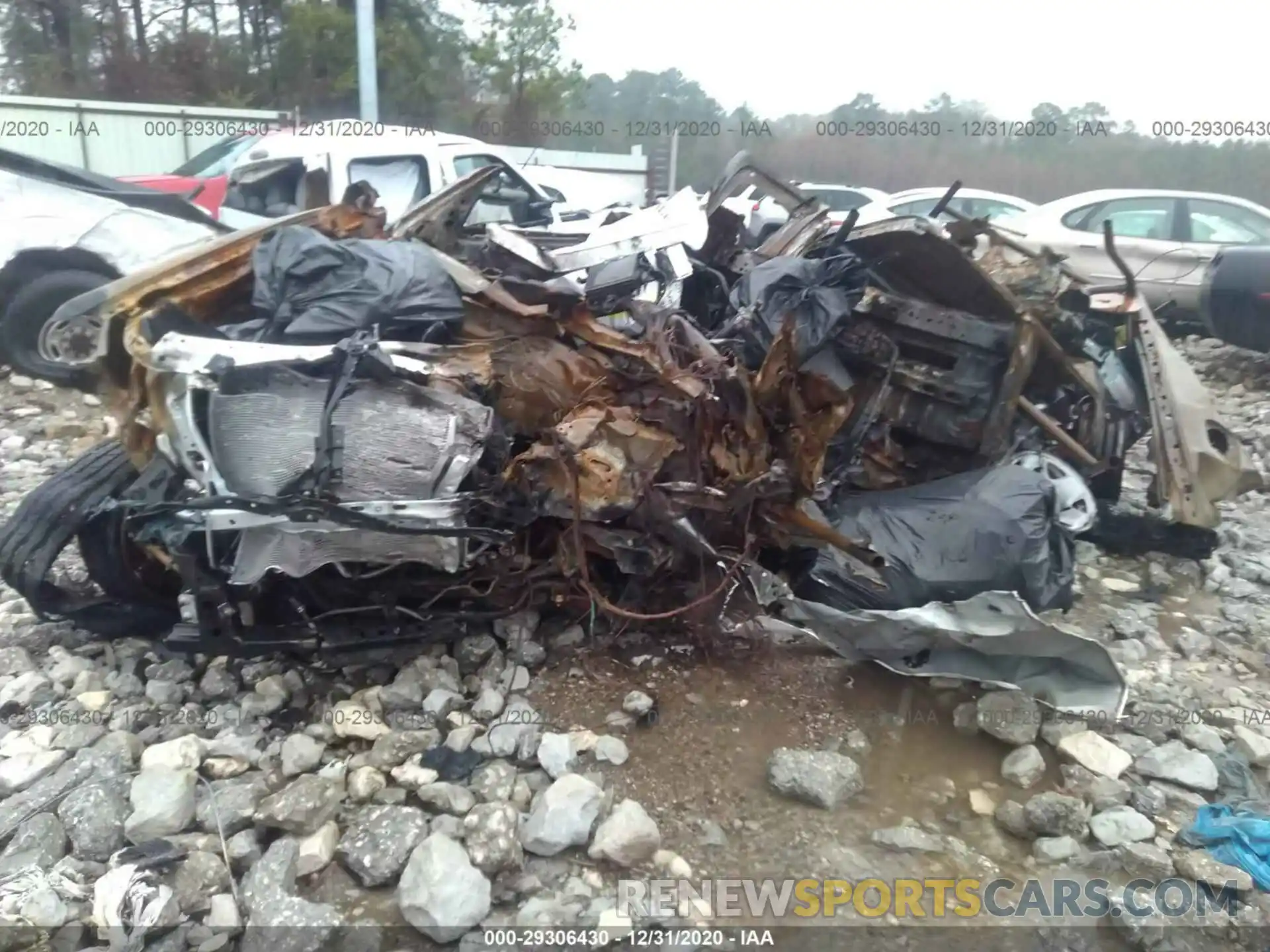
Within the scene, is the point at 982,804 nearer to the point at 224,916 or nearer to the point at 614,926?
the point at 614,926

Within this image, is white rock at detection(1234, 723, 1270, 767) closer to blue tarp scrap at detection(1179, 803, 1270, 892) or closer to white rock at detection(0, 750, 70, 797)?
blue tarp scrap at detection(1179, 803, 1270, 892)

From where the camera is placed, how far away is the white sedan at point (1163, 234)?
300 inches

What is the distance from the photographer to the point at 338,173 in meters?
6.62

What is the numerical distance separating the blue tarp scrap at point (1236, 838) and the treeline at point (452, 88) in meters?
14.8

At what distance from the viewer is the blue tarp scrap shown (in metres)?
2.44

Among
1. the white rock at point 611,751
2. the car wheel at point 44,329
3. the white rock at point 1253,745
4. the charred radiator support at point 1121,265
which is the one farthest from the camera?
the car wheel at point 44,329

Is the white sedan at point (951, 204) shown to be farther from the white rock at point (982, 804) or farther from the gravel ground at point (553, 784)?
the white rock at point (982, 804)

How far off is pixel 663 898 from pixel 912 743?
3.60 ft

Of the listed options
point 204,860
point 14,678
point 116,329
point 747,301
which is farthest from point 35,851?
point 747,301

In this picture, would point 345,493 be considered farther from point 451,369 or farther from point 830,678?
point 830,678

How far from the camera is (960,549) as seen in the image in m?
3.40

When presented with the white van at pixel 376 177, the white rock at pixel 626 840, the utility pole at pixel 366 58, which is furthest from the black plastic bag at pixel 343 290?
the utility pole at pixel 366 58

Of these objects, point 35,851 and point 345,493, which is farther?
point 345,493

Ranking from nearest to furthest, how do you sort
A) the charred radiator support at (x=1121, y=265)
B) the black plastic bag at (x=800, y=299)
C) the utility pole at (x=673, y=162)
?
1. the black plastic bag at (x=800, y=299)
2. the charred radiator support at (x=1121, y=265)
3. the utility pole at (x=673, y=162)
